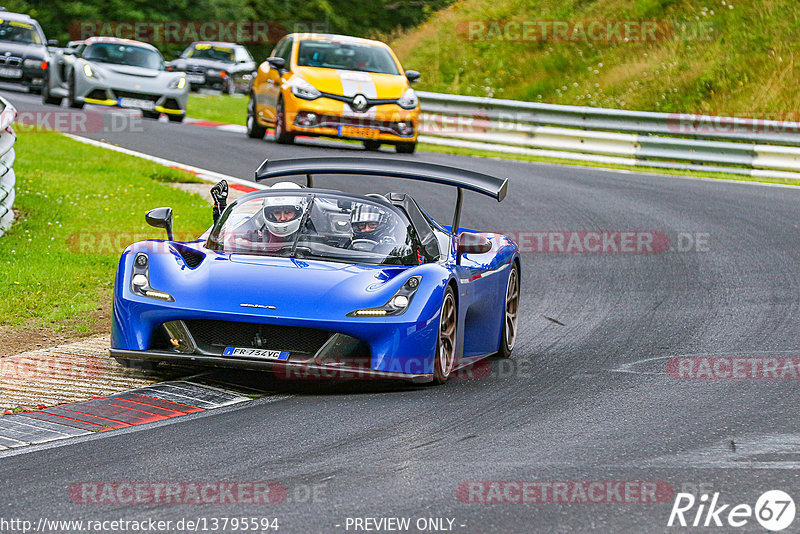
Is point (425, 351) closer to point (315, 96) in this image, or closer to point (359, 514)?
point (359, 514)

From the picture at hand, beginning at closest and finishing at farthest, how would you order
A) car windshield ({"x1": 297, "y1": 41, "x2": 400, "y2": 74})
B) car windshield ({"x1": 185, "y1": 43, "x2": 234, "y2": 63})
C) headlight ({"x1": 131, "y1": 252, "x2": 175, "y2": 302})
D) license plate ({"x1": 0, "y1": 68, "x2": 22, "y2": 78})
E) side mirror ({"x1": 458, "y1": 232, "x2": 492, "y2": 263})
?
headlight ({"x1": 131, "y1": 252, "x2": 175, "y2": 302}) → side mirror ({"x1": 458, "y1": 232, "x2": 492, "y2": 263}) → car windshield ({"x1": 297, "y1": 41, "x2": 400, "y2": 74}) → license plate ({"x1": 0, "y1": 68, "x2": 22, "y2": 78}) → car windshield ({"x1": 185, "y1": 43, "x2": 234, "y2": 63})

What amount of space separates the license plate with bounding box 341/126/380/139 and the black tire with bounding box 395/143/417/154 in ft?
2.10

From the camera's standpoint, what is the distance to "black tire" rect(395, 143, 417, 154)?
70.0 ft

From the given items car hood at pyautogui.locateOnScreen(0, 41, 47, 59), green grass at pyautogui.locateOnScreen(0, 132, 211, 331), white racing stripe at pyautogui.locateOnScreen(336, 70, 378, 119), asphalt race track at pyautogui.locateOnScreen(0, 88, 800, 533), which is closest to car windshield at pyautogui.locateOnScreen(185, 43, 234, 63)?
car hood at pyautogui.locateOnScreen(0, 41, 47, 59)

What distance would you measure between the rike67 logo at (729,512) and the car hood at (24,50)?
2703 centimetres

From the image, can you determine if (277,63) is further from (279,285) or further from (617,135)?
(279,285)

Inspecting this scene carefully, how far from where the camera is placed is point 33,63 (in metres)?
30.1

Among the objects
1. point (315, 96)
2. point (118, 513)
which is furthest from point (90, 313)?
point (315, 96)

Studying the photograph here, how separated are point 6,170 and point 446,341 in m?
6.01

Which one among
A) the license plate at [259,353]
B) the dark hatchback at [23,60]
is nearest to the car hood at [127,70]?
the dark hatchback at [23,60]

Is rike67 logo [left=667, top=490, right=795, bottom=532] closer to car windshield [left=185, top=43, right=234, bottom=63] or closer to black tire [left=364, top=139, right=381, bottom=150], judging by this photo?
black tire [left=364, top=139, right=381, bottom=150]

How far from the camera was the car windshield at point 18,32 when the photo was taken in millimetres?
→ 30781

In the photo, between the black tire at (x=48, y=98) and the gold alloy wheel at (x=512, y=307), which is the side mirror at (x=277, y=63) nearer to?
the black tire at (x=48, y=98)

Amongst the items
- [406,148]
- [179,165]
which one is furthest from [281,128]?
[179,165]
